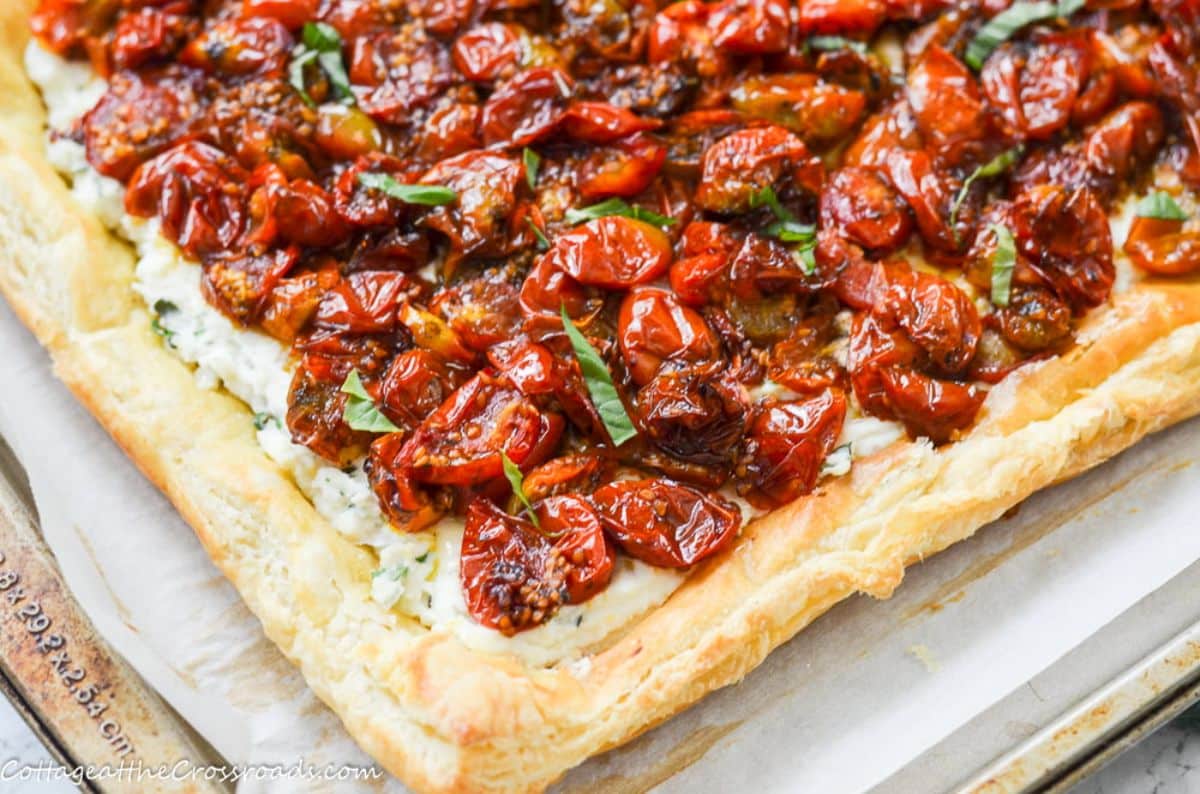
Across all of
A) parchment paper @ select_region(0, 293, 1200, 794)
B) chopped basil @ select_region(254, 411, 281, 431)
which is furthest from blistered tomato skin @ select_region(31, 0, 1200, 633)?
parchment paper @ select_region(0, 293, 1200, 794)

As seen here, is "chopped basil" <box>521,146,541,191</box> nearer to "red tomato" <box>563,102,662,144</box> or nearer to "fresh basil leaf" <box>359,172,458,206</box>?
"red tomato" <box>563,102,662,144</box>

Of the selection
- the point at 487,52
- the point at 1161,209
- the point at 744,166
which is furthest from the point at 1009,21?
the point at 487,52

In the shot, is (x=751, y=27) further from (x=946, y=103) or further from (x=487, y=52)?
(x=487, y=52)

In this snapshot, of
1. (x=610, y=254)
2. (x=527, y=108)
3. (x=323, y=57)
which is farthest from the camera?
(x=323, y=57)

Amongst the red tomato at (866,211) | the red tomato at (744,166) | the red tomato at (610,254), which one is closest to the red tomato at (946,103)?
the red tomato at (866,211)

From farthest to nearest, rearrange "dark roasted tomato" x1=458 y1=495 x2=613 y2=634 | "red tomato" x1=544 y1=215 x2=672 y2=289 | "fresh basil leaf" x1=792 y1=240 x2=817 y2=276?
"fresh basil leaf" x1=792 y1=240 x2=817 y2=276, "red tomato" x1=544 y1=215 x2=672 y2=289, "dark roasted tomato" x1=458 y1=495 x2=613 y2=634

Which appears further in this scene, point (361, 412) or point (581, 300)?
point (581, 300)

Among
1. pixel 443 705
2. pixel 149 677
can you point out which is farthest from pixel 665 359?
pixel 149 677
